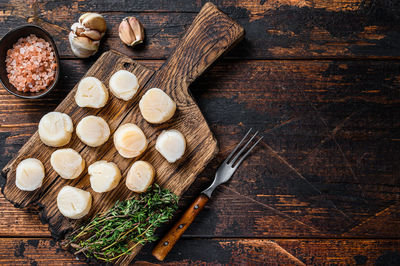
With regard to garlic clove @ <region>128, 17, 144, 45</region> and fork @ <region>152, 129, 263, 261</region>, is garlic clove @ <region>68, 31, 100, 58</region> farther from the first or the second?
fork @ <region>152, 129, 263, 261</region>

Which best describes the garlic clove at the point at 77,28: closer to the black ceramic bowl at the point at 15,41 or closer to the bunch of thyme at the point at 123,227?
the black ceramic bowl at the point at 15,41

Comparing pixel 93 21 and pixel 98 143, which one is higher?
pixel 93 21

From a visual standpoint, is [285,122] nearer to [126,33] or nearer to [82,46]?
[126,33]

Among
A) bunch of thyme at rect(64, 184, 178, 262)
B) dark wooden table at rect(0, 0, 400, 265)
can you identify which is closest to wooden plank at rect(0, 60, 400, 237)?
dark wooden table at rect(0, 0, 400, 265)

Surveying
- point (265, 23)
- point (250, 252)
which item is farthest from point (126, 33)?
point (250, 252)

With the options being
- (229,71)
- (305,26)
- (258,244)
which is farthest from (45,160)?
(305,26)

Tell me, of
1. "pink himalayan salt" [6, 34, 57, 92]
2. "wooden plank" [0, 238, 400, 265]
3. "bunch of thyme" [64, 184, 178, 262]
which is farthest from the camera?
"wooden plank" [0, 238, 400, 265]

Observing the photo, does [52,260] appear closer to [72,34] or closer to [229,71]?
[72,34]
